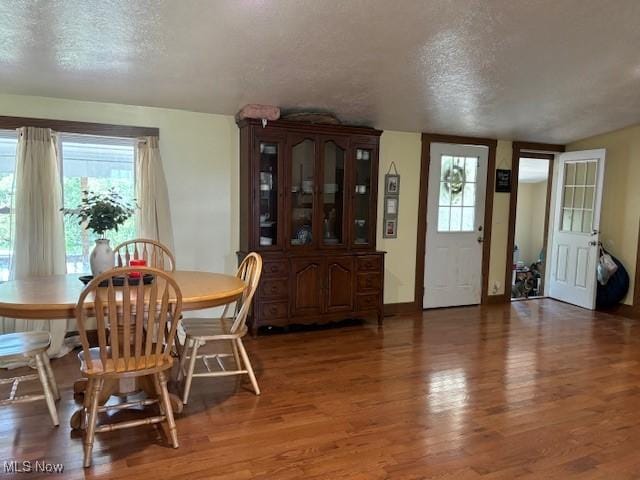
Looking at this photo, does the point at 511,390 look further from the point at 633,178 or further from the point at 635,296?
the point at 633,178

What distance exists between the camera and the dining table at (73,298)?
2076 millimetres

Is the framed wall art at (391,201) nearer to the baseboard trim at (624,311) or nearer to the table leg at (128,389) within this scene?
the baseboard trim at (624,311)

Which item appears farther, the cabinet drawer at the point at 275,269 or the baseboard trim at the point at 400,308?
the baseboard trim at the point at 400,308

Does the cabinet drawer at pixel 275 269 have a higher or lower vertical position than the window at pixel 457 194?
lower

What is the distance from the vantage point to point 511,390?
115 inches

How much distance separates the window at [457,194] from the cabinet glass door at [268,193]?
2028 millimetres

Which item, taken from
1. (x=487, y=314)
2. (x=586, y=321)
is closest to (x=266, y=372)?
(x=487, y=314)

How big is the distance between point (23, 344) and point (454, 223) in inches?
165

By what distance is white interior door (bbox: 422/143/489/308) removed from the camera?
5020 mm

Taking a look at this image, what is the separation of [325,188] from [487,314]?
2.34m

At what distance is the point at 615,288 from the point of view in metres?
5.02

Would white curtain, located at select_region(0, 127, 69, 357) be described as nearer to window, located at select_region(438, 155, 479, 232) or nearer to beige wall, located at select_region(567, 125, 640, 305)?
window, located at select_region(438, 155, 479, 232)

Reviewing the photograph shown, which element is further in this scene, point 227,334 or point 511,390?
point 511,390
